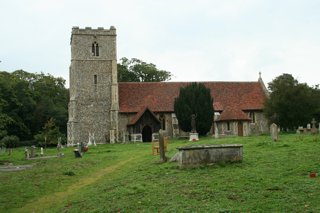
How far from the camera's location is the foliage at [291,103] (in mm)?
37062

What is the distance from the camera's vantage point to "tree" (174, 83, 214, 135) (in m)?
40.9

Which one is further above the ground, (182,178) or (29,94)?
(29,94)

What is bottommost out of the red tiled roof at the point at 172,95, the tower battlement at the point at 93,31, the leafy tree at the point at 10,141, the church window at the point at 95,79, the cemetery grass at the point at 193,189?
the cemetery grass at the point at 193,189

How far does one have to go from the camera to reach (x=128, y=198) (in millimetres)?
10391

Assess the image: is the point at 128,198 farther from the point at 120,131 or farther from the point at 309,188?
the point at 120,131

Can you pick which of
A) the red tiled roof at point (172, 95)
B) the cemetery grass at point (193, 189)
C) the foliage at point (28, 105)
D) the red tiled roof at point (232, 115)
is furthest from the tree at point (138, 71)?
the cemetery grass at point (193, 189)

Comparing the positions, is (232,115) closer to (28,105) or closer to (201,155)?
(201,155)

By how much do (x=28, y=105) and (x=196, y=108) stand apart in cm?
2998

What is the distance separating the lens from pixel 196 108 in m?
40.8

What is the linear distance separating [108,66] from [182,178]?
34317 mm

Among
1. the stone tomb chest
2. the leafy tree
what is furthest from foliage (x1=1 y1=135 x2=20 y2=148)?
the stone tomb chest

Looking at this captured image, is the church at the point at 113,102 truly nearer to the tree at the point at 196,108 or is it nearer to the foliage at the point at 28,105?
the tree at the point at 196,108

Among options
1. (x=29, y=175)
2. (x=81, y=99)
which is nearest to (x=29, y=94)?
(x=81, y=99)

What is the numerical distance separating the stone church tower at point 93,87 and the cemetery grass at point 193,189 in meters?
26.0
